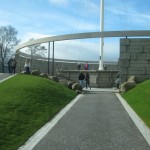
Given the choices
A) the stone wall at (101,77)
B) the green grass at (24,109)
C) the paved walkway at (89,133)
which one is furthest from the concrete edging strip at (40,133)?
the stone wall at (101,77)

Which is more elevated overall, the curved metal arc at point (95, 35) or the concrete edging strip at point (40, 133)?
the curved metal arc at point (95, 35)

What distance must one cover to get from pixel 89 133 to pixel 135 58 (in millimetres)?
20864

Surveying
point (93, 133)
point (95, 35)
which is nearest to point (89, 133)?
point (93, 133)

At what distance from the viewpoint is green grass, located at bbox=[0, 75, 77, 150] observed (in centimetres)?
1142

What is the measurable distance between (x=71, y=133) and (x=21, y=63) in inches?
1310

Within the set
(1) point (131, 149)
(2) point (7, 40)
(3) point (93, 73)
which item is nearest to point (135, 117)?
(1) point (131, 149)

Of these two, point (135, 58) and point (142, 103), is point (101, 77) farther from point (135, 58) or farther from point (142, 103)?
point (142, 103)

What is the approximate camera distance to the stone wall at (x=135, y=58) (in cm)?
3231

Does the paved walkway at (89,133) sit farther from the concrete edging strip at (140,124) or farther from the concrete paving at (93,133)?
the concrete edging strip at (140,124)

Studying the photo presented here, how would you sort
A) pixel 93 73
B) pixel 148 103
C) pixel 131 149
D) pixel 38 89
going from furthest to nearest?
pixel 93 73 → pixel 38 89 → pixel 148 103 → pixel 131 149

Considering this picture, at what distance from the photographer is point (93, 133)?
1235 centimetres

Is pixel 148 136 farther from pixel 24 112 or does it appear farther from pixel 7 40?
pixel 7 40

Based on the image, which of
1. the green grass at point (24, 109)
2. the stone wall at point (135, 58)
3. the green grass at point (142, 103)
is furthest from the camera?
the stone wall at point (135, 58)

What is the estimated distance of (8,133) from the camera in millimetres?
11562
